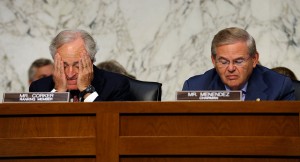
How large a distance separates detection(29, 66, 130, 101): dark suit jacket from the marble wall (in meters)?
1.32

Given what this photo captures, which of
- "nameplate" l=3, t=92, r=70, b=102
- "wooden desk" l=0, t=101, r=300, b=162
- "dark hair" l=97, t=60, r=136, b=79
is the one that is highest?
"dark hair" l=97, t=60, r=136, b=79

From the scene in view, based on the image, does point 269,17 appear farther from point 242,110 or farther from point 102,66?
point 242,110

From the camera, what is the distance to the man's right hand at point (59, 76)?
12.5 feet

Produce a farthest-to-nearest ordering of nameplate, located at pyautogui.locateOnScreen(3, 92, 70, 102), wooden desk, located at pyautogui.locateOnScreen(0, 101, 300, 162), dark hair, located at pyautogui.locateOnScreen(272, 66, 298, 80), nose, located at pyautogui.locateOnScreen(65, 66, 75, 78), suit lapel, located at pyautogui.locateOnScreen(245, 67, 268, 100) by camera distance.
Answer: dark hair, located at pyautogui.locateOnScreen(272, 66, 298, 80) < nose, located at pyautogui.locateOnScreen(65, 66, 75, 78) < suit lapel, located at pyautogui.locateOnScreen(245, 67, 268, 100) < nameplate, located at pyautogui.locateOnScreen(3, 92, 70, 102) < wooden desk, located at pyautogui.locateOnScreen(0, 101, 300, 162)

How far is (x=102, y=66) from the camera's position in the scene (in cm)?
480

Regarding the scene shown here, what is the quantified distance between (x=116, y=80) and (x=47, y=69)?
131 cm

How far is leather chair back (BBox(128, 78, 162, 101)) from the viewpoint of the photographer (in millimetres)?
3793

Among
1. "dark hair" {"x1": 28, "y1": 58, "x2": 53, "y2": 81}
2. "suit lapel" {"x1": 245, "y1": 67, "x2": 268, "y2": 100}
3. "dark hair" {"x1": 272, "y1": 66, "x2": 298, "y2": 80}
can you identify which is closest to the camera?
"suit lapel" {"x1": 245, "y1": 67, "x2": 268, "y2": 100}

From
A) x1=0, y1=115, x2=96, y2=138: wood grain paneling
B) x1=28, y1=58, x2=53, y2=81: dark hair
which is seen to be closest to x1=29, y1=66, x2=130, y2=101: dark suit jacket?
x1=0, y1=115, x2=96, y2=138: wood grain paneling

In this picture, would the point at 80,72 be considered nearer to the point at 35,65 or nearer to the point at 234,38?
the point at 234,38

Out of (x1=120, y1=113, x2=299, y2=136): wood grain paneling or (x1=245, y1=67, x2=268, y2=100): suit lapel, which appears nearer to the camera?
(x1=120, y1=113, x2=299, y2=136): wood grain paneling

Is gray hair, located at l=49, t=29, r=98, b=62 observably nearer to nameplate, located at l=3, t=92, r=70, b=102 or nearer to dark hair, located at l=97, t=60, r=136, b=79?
nameplate, located at l=3, t=92, r=70, b=102

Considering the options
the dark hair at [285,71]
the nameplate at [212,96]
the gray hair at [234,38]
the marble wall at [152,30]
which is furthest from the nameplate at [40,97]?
the marble wall at [152,30]

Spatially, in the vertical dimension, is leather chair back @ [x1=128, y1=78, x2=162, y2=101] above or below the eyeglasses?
below
